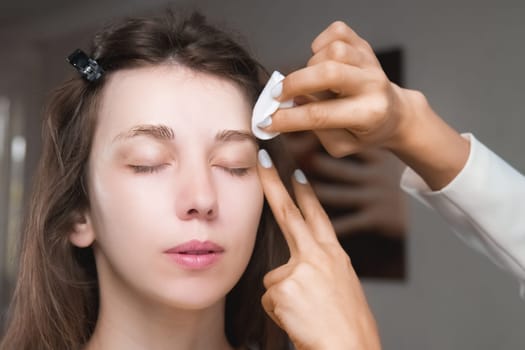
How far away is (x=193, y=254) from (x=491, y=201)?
44cm

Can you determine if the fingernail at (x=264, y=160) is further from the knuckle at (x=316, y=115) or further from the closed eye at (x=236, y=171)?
the knuckle at (x=316, y=115)

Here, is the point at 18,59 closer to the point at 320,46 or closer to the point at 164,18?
the point at 164,18

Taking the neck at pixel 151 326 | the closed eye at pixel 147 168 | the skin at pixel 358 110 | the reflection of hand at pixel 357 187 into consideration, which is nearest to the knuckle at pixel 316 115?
the skin at pixel 358 110

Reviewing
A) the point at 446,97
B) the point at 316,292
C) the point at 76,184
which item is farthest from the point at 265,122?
the point at 446,97

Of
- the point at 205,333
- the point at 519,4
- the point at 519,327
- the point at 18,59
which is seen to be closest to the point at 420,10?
the point at 519,4

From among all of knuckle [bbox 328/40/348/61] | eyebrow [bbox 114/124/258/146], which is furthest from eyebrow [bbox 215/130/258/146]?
knuckle [bbox 328/40/348/61]

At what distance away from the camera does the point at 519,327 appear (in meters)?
1.93

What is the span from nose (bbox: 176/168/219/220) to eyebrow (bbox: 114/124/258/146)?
0.06 metres

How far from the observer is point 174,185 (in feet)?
2.46

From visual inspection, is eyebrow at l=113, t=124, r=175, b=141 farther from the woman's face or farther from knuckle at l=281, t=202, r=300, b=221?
knuckle at l=281, t=202, r=300, b=221

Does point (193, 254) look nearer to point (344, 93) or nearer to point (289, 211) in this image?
point (289, 211)

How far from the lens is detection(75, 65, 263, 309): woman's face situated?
74 centimetres

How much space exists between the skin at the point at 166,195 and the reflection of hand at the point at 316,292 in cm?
7

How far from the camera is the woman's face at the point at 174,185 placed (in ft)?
2.43
